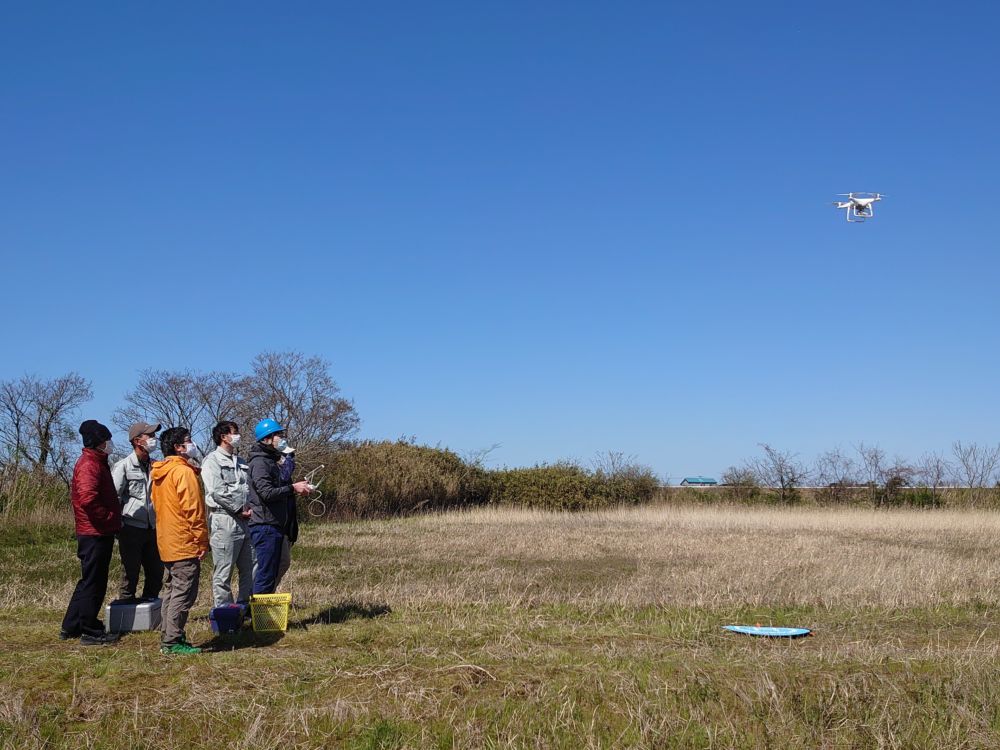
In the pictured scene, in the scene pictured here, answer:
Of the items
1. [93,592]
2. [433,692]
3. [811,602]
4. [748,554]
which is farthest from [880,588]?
[93,592]

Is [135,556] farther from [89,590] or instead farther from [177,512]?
[177,512]

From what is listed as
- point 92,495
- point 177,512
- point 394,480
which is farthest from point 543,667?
point 394,480

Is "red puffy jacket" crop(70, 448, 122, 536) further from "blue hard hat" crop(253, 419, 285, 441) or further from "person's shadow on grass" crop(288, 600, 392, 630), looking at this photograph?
"person's shadow on grass" crop(288, 600, 392, 630)

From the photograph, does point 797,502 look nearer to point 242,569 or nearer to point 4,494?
point 4,494

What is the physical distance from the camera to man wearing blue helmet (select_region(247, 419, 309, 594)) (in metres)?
8.20

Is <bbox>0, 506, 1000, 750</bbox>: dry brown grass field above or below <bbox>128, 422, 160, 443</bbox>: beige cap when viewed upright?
below

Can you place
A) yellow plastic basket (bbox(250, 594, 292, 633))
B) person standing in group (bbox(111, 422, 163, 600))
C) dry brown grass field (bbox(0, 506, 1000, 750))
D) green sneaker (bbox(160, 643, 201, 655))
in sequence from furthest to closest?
person standing in group (bbox(111, 422, 163, 600)), yellow plastic basket (bbox(250, 594, 292, 633)), green sneaker (bbox(160, 643, 201, 655)), dry brown grass field (bbox(0, 506, 1000, 750))

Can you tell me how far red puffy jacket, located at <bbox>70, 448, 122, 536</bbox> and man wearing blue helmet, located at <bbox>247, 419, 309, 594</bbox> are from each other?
119cm

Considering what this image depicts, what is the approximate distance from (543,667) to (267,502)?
116 inches

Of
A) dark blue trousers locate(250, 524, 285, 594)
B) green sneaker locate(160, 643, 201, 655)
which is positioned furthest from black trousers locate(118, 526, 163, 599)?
green sneaker locate(160, 643, 201, 655)

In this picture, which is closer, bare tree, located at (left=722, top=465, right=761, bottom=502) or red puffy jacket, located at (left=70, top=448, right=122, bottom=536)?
red puffy jacket, located at (left=70, top=448, right=122, bottom=536)

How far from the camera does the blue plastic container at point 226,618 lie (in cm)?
794

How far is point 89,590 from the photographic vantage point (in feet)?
25.7

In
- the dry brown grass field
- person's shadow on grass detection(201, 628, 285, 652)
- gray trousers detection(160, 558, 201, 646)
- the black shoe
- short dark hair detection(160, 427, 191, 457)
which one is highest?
short dark hair detection(160, 427, 191, 457)
